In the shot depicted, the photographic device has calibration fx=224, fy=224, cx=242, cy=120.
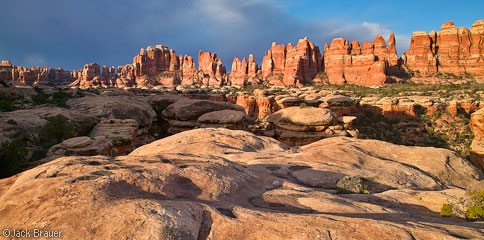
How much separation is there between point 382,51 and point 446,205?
358 ft

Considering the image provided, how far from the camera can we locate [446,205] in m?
5.79

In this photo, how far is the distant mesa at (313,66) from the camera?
8706 centimetres

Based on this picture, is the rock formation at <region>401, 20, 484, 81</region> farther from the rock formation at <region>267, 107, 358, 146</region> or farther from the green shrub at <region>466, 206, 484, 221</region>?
the green shrub at <region>466, 206, 484, 221</region>

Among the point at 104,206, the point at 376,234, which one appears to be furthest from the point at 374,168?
the point at 104,206

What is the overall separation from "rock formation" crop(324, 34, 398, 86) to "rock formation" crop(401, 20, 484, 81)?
7.99m

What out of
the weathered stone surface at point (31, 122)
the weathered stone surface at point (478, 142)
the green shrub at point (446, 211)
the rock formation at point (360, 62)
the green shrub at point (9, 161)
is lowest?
the weathered stone surface at point (478, 142)

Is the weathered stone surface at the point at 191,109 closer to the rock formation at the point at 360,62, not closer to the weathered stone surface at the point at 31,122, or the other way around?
the weathered stone surface at the point at 31,122

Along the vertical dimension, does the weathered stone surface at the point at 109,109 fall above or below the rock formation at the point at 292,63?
below

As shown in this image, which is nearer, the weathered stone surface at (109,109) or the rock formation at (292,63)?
the weathered stone surface at (109,109)

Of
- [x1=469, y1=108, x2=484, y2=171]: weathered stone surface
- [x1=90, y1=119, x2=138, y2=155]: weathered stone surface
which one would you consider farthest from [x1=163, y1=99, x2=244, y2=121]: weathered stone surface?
[x1=469, y1=108, x2=484, y2=171]: weathered stone surface

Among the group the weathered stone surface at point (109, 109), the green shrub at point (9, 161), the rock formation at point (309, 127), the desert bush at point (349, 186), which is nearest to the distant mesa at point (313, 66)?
the rock formation at point (309, 127)

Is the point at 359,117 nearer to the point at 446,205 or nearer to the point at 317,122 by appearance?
the point at 317,122

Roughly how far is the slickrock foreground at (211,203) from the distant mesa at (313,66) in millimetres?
93560

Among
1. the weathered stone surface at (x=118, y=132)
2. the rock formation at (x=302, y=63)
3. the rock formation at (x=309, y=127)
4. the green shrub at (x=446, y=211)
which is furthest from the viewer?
the rock formation at (x=302, y=63)
